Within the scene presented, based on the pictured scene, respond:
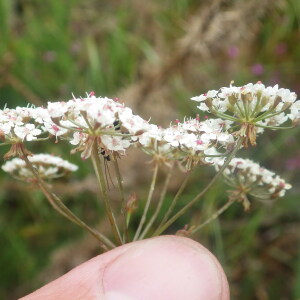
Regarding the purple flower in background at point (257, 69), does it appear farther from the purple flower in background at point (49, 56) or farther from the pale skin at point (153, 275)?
the pale skin at point (153, 275)

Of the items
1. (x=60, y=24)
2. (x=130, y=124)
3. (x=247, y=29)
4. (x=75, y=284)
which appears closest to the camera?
(x=130, y=124)

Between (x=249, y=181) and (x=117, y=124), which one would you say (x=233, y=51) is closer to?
(x=249, y=181)

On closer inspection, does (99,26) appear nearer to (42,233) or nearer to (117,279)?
(42,233)

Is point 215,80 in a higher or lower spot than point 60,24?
lower

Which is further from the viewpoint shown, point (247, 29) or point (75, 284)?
point (247, 29)

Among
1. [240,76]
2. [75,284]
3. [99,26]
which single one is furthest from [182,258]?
[99,26]

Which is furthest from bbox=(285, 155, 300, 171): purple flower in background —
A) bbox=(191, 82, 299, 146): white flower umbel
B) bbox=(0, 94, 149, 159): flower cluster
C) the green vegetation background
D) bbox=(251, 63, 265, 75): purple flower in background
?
bbox=(0, 94, 149, 159): flower cluster

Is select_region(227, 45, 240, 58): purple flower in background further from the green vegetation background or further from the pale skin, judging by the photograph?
the pale skin
